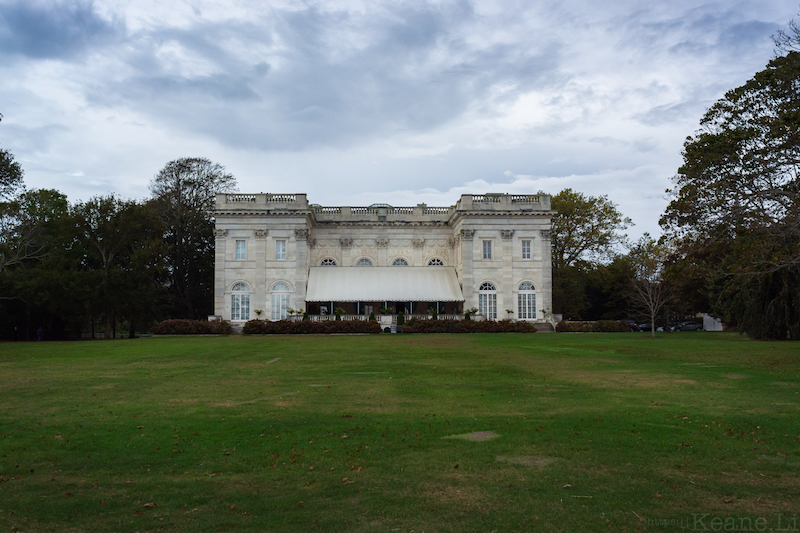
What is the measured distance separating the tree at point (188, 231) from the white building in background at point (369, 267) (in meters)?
6.35

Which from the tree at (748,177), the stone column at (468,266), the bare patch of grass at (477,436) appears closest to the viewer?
the bare patch of grass at (477,436)

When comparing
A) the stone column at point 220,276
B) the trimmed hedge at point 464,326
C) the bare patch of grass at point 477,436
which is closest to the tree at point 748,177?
the bare patch of grass at point 477,436

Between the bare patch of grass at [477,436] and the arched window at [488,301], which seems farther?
the arched window at [488,301]

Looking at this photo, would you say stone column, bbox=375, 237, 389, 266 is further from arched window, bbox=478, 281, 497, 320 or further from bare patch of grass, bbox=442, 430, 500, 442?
bare patch of grass, bbox=442, 430, 500, 442

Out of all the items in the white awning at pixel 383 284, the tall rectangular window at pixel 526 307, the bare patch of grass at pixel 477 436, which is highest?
the white awning at pixel 383 284

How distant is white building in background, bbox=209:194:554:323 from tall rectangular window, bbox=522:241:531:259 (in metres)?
0.07

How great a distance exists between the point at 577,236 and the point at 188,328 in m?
30.9

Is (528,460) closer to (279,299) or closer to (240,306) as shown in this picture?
(279,299)

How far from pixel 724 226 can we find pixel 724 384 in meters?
6.90

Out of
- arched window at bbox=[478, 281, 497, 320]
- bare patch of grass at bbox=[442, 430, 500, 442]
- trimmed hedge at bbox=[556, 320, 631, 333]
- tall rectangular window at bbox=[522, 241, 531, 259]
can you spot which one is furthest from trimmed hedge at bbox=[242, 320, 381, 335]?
bare patch of grass at bbox=[442, 430, 500, 442]

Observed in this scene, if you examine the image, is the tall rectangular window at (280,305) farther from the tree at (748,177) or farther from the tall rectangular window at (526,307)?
the tree at (748,177)

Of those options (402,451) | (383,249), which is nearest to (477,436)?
(402,451)

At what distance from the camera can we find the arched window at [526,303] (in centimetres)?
4305

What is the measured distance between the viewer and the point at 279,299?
139 feet
